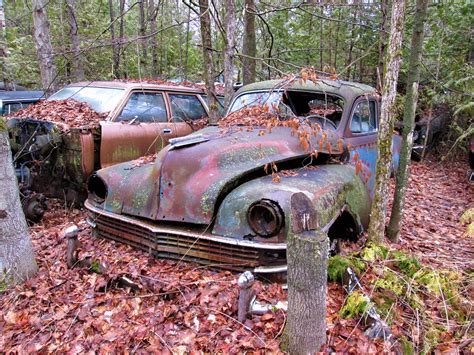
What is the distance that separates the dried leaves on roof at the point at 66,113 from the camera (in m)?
5.70

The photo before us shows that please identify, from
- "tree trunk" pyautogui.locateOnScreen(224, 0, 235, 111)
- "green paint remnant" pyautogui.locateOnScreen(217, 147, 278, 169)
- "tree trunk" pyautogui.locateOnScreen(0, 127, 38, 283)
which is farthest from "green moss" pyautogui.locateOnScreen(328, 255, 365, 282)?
"tree trunk" pyautogui.locateOnScreen(224, 0, 235, 111)

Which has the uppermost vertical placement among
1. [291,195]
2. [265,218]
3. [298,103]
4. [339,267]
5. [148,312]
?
[298,103]

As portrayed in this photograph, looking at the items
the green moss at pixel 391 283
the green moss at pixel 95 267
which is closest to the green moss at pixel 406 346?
the green moss at pixel 391 283

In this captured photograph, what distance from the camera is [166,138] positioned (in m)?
6.58

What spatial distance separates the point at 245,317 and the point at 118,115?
4.18 metres

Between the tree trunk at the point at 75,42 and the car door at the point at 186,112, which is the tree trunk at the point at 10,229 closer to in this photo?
the car door at the point at 186,112

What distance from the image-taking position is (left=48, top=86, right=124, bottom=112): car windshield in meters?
6.13

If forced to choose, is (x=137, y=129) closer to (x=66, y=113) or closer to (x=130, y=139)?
(x=130, y=139)

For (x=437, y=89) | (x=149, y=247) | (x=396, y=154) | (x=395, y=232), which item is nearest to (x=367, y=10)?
(x=437, y=89)

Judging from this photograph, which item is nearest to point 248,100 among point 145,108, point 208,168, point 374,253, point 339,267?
point 145,108

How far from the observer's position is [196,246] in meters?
3.23

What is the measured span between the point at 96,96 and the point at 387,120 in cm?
466

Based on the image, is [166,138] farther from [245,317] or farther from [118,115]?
[245,317]

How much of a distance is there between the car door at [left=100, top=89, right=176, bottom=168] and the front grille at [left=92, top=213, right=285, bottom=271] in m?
2.16
